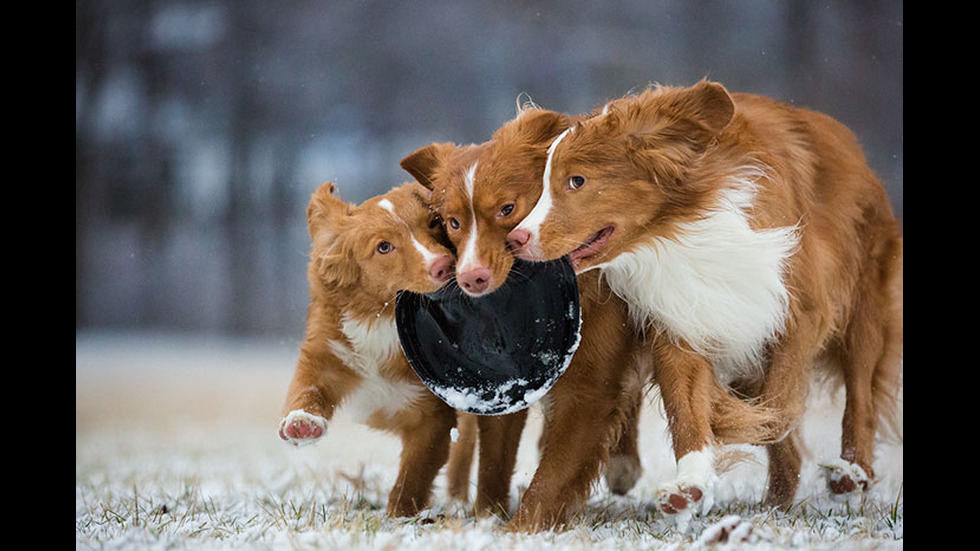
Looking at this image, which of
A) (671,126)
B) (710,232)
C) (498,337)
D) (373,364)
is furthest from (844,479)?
(373,364)

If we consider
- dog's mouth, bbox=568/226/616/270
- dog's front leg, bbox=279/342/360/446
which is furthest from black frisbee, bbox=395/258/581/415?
dog's front leg, bbox=279/342/360/446

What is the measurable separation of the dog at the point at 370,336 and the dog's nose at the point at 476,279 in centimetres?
33

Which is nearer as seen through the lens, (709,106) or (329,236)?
(709,106)

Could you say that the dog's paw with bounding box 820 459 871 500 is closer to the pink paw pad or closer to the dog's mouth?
the pink paw pad

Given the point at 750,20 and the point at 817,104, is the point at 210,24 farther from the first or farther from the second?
the point at 817,104

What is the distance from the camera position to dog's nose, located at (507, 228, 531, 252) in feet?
11.1

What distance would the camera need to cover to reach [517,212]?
3514mm

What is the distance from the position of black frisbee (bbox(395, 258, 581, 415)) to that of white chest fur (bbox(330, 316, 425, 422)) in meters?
0.20

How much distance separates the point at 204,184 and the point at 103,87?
1.85 feet

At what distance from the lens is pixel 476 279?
343 centimetres

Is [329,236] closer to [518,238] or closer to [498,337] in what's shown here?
[498,337]

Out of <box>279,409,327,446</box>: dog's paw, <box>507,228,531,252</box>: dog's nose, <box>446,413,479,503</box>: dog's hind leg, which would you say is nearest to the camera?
<box>507,228,531,252</box>: dog's nose

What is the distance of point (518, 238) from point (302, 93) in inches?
48.5

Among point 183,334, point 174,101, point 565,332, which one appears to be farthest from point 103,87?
point 565,332
